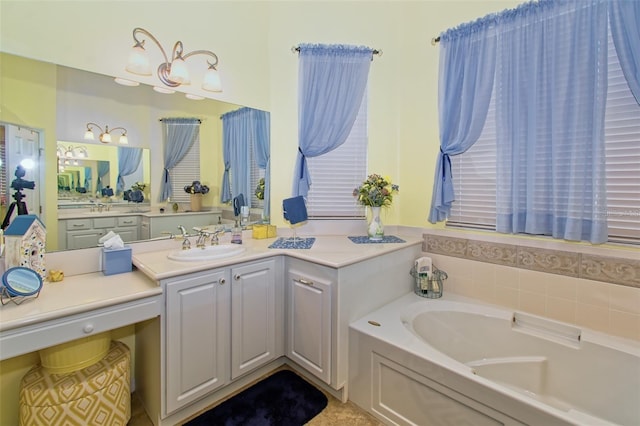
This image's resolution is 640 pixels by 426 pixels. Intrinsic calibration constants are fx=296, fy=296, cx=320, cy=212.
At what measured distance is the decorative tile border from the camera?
169 cm

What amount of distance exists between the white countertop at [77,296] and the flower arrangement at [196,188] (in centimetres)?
71

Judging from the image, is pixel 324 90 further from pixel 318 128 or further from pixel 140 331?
pixel 140 331

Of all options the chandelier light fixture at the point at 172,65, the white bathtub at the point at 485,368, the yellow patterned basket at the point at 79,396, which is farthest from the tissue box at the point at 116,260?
the white bathtub at the point at 485,368

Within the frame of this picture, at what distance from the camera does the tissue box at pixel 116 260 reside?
1705 mm

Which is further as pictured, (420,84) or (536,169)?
(420,84)

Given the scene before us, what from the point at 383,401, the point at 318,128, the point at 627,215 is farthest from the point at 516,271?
the point at 318,128

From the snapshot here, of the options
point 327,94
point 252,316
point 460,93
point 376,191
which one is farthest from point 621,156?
point 252,316

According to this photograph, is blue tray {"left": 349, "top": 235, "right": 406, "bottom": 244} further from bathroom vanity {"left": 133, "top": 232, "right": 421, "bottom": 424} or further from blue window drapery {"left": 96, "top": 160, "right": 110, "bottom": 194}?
blue window drapery {"left": 96, "top": 160, "right": 110, "bottom": 194}

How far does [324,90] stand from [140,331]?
224cm

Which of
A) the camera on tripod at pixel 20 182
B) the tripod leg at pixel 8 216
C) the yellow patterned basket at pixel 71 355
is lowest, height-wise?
the yellow patterned basket at pixel 71 355

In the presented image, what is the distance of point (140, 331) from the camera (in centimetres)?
183

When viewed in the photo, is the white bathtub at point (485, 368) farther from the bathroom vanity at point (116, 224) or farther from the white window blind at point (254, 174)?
the bathroom vanity at point (116, 224)

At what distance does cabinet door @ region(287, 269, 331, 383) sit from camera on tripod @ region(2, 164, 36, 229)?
1.50 metres

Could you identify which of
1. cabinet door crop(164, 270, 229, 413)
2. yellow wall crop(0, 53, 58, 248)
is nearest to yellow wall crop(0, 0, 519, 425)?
yellow wall crop(0, 53, 58, 248)
